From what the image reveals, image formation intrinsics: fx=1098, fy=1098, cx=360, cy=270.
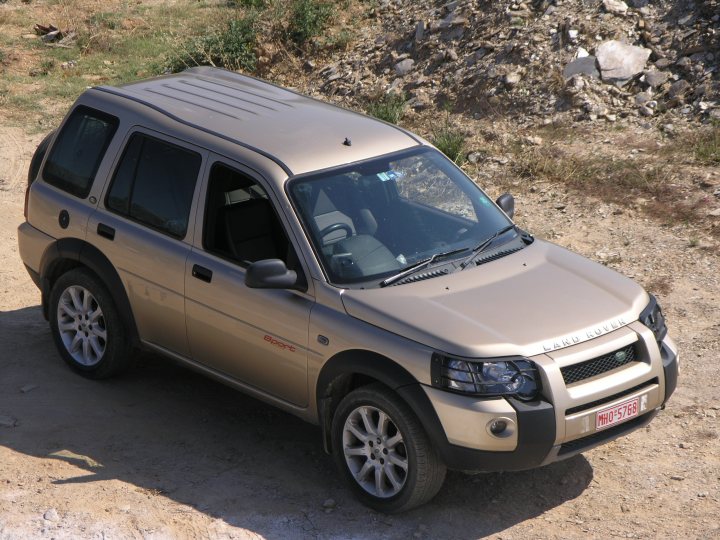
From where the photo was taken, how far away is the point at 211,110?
698cm

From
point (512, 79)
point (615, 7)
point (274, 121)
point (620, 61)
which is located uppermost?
point (615, 7)

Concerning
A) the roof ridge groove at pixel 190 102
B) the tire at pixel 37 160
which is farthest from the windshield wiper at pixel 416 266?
Result: the tire at pixel 37 160

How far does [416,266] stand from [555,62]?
22.4 ft

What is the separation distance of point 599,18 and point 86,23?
8.63 m

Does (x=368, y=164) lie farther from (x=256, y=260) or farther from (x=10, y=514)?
(x=10, y=514)

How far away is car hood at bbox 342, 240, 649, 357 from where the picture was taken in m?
5.45

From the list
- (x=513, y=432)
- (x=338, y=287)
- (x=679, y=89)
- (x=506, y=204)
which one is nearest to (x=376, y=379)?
(x=338, y=287)

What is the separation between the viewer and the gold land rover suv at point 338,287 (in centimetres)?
543

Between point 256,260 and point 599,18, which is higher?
point 599,18

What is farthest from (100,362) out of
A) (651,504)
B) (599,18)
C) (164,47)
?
(164,47)

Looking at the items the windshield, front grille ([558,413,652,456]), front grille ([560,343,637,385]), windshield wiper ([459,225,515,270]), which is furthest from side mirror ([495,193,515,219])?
front grille ([558,413,652,456])

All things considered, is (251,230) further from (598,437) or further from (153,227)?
(598,437)

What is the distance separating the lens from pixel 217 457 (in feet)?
21.4

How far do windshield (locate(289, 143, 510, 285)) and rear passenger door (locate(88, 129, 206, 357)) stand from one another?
84 cm
